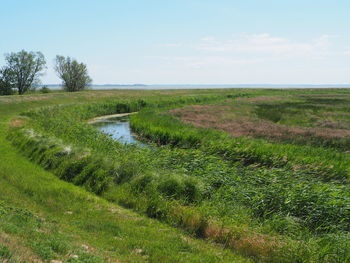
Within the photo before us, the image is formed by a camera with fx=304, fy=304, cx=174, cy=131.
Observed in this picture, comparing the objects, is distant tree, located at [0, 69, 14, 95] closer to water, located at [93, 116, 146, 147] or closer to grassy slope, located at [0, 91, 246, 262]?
water, located at [93, 116, 146, 147]

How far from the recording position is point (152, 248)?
829 cm

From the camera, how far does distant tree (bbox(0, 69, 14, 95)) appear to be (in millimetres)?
80125

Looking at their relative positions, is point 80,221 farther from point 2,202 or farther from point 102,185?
point 102,185

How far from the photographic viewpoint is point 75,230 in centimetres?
902

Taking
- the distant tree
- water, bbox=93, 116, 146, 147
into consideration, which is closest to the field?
water, bbox=93, 116, 146, 147

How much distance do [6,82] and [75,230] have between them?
85.2 meters

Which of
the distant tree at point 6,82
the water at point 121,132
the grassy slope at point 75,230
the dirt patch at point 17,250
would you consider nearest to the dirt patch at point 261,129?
the water at point 121,132

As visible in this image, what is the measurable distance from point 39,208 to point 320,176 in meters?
12.9

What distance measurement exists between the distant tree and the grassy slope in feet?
253

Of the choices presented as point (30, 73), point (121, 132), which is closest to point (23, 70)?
point (30, 73)

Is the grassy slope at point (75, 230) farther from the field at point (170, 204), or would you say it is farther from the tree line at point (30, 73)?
the tree line at point (30, 73)

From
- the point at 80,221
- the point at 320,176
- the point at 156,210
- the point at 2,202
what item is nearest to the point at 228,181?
the point at 156,210

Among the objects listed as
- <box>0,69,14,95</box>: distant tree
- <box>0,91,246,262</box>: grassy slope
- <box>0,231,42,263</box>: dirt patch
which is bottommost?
<box>0,91,246,262</box>: grassy slope

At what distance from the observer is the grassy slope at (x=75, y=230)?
684 centimetres
